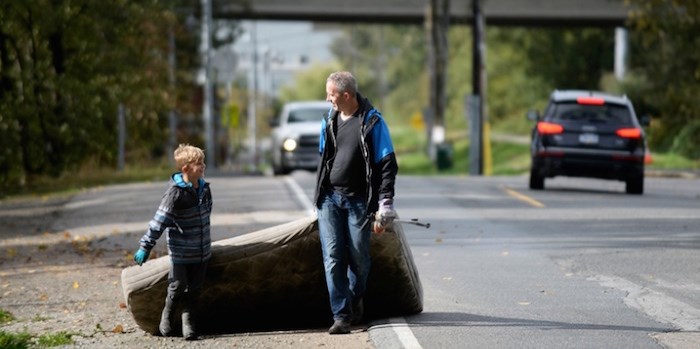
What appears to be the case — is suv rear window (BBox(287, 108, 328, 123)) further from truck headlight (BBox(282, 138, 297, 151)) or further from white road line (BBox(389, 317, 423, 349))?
white road line (BBox(389, 317, 423, 349))

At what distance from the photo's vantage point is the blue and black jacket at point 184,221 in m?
10.3

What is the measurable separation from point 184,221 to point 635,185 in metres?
16.5

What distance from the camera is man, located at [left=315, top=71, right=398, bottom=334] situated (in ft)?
33.2

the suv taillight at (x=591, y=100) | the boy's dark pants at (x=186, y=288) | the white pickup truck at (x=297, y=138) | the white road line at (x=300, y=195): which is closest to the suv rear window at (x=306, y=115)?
the white pickup truck at (x=297, y=138)

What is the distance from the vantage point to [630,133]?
25234 millimetres

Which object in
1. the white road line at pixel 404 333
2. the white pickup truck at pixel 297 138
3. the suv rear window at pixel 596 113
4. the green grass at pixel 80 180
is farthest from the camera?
the white pickup truck at pixel 297 138

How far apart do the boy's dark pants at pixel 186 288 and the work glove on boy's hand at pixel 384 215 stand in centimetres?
126

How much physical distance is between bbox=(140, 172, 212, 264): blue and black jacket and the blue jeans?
0.79m

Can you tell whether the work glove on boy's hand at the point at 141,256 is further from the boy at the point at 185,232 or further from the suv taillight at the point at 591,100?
the suv taillight at the point at 591,100

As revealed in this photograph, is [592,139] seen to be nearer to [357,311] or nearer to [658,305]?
[658,305]

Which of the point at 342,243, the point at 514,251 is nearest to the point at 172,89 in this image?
the point at 514,251

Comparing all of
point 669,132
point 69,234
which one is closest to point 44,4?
point 69,234

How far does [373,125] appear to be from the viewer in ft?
33.2

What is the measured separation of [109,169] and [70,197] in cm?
1284
